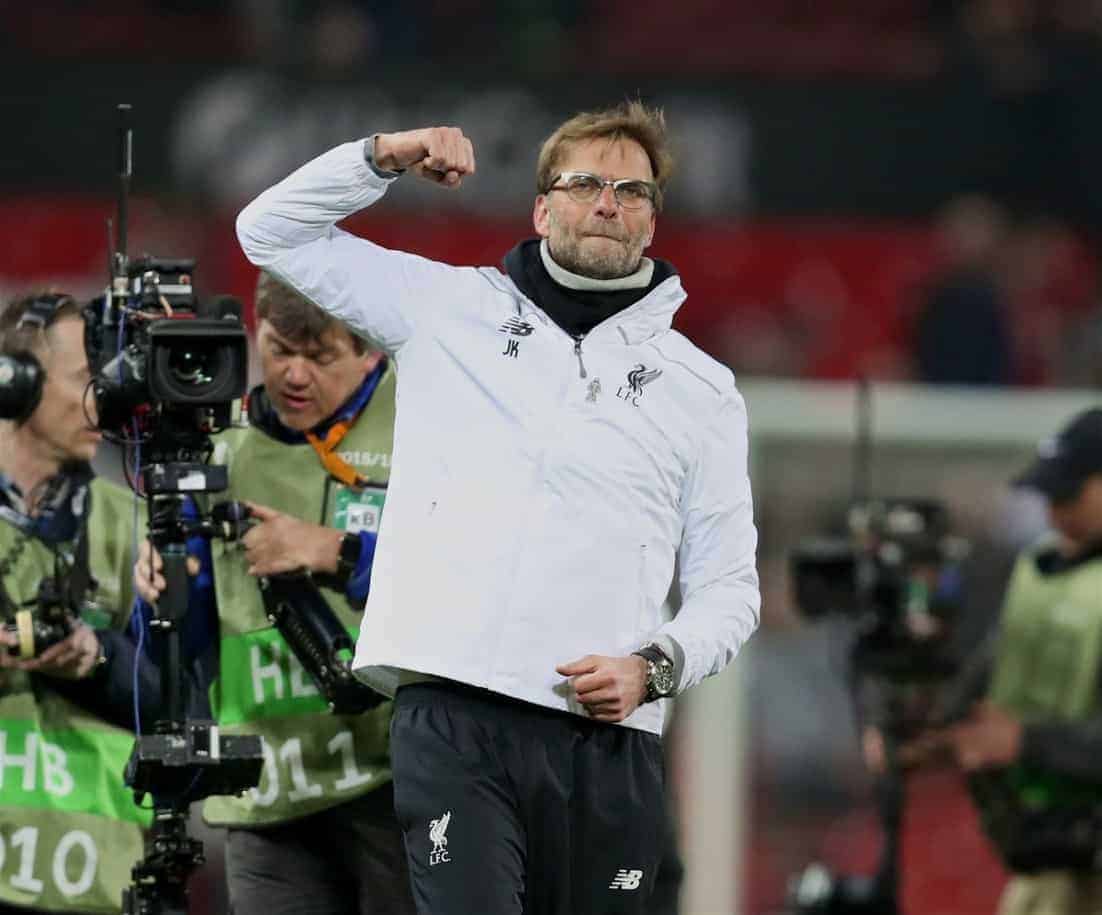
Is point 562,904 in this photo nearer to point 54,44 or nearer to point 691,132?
point 691,132

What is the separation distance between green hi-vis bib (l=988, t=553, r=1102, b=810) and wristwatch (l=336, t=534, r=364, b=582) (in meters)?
2.93

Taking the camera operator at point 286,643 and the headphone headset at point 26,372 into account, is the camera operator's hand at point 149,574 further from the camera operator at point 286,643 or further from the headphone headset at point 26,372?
the headphone headset at point 26,372

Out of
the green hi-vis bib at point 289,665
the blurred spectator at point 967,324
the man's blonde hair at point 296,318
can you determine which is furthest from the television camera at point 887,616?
the blurred spectator at point 967,324

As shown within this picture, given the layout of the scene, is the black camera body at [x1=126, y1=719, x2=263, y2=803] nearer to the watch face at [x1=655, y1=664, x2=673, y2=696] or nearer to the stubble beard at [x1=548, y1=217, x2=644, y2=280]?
the watch face at [x1=655, y1=664, x2=673, y2=696]

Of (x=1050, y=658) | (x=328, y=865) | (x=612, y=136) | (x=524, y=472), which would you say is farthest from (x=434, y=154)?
(x=1050, y=658)

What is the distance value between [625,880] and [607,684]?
42 cm

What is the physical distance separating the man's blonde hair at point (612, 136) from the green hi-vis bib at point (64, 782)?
60.9 inches

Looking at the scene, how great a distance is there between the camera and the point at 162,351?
537 centimetres

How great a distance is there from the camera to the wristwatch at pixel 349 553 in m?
5.76

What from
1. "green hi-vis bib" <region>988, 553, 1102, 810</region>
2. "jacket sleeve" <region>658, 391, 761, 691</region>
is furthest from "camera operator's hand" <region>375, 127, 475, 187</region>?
"green hi-vis bib" <region>988, 553, 1102, 810</region>

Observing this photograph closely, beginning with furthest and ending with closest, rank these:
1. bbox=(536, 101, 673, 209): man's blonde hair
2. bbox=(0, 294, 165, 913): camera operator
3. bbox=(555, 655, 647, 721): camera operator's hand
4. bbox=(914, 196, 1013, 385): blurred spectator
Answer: bbox=(914, 196, 1013, 385): blurred spectator < bbox=(0, 294, 165, 913): camera operator < bbox=(536, 101, 673, 209): man's blonde hair < bbox=(555, 655, 647, 721): camera operator's hand

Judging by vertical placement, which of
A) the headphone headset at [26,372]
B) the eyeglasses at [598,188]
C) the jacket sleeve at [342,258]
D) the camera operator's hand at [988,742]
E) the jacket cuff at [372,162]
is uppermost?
the jacket cuff at [372,162]

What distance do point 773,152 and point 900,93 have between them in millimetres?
739

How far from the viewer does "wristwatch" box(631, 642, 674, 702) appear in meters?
4.92
